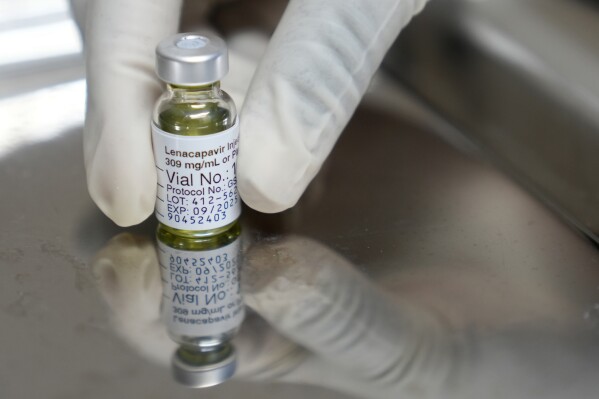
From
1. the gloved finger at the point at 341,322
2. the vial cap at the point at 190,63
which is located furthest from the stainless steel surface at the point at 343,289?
the vial cap at the point at 190,63

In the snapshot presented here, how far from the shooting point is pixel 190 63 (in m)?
0.67

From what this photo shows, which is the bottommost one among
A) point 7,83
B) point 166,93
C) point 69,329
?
point 7,83

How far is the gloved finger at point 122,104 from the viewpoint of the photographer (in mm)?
708

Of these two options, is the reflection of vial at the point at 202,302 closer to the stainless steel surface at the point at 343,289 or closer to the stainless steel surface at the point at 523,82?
the stainless steel surface at the point at 343,289

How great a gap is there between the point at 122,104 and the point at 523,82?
398 millimetres

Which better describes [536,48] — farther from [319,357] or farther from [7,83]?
[7,83]

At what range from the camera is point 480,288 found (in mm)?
716

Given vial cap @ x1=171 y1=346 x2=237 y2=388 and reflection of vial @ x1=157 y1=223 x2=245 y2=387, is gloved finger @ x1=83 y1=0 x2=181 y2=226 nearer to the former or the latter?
reflection of vial @ x1=157 y1=223 x2=245 y2=387

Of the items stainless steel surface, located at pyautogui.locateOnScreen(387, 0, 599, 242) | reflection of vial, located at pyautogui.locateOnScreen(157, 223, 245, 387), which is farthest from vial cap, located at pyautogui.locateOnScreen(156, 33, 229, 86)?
stainless steel surface, located at pyautogui.locateOnScreen(387, 0, 599, 242)

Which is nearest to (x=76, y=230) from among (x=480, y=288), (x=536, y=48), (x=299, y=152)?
(x=299, y=152)

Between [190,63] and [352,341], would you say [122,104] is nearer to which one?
[190,63]

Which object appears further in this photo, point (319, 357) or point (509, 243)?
point (509, 243)

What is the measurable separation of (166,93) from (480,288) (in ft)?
0.93

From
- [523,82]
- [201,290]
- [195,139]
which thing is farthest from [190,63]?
[523,82]
